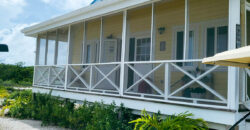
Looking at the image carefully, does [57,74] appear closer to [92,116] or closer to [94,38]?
[94,38]

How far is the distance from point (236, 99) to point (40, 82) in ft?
27.7

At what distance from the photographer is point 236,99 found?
4527 millimetres

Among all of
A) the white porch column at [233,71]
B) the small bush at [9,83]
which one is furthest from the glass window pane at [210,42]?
the small bush at [9,83]

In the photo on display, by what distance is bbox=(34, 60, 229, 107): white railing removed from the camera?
199 inches

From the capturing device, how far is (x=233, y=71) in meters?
4.61

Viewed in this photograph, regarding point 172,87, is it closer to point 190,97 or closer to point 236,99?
point 190,97

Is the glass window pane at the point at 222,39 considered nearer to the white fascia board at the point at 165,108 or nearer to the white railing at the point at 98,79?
the white fascia board at the point at 165,108

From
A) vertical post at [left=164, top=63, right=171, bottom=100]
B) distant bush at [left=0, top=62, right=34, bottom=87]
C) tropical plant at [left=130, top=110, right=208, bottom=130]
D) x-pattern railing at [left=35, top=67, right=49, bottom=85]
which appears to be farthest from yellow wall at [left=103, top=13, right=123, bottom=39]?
distant bush at [left=0, top=62, right=34, bottom=87]

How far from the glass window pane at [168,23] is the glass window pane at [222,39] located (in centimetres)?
89

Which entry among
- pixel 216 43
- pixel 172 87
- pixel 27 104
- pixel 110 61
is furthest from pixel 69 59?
pixel 216 43

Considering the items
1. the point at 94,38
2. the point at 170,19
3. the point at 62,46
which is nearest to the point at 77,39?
the point at 62,46

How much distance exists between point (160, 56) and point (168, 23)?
1.15 m

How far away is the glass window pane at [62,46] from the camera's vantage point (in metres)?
9.48

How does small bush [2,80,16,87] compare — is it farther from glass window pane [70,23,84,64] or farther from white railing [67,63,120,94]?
white railing [67,63,120,94]
